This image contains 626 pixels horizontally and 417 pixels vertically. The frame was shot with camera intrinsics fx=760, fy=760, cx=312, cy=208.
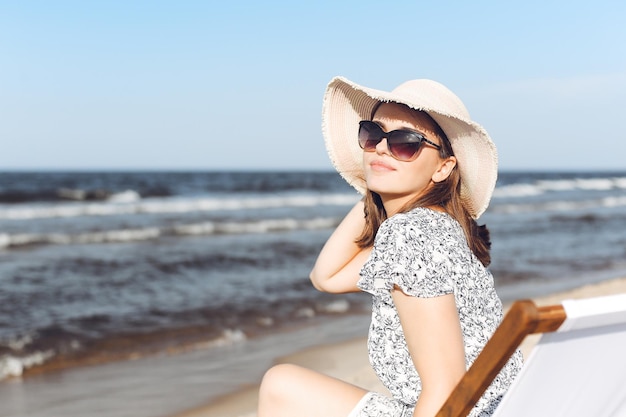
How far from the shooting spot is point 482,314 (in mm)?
2137

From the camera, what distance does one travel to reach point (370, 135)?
2486 millimetres

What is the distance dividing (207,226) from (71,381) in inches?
473

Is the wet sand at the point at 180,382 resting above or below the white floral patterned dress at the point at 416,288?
below

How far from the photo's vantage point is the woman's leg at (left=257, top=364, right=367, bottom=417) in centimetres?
236

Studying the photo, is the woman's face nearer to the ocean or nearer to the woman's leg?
the woman's leg

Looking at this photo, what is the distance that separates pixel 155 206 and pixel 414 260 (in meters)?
23.6

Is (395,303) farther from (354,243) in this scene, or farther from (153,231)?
(153,231)

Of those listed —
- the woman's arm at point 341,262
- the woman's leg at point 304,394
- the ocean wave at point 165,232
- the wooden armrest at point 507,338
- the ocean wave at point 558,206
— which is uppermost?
the wooden armrest at point 507,338

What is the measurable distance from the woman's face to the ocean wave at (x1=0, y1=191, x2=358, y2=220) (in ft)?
63.1

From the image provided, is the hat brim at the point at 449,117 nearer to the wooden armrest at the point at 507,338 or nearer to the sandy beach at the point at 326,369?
the wooden armrest at the point at 507,338

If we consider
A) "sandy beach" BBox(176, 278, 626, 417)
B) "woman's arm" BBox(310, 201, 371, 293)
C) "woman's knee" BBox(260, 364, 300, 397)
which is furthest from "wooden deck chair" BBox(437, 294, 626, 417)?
"sandy beach" BBox(176, 278, 626, 417)

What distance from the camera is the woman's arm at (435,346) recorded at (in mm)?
1870

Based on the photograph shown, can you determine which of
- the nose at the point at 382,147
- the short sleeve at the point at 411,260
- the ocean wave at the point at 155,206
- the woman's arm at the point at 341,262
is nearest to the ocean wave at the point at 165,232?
the ocean wave at the point at 155,206

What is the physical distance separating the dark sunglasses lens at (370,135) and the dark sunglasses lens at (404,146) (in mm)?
91
